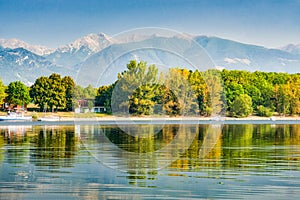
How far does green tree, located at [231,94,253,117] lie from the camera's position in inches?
4236

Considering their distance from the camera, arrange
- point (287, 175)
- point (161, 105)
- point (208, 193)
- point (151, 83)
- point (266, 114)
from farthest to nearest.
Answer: point (266, 114), point (161, 105), point (151, 83), point (287, 175), point (208, 193)

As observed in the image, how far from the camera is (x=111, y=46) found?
128 ft

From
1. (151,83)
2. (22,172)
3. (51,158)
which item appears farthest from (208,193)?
(151,83)

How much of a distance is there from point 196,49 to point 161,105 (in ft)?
129

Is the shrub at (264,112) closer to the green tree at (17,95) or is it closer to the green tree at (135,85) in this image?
the green tree at (17,95)

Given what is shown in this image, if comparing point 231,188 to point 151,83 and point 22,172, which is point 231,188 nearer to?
point 22,172

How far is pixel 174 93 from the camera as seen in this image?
69.4 meters

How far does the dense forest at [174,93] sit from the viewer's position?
64188mm

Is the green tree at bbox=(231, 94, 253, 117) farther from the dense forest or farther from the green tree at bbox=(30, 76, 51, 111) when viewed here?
the green tree at bbox=(30, 76, 51, 111)

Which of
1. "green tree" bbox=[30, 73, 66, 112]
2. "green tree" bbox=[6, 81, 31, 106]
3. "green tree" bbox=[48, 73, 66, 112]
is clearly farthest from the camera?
"green tree" bbox=[6, 81, 31, 106]

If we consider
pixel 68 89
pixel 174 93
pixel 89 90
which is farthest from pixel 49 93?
pixel 89 90

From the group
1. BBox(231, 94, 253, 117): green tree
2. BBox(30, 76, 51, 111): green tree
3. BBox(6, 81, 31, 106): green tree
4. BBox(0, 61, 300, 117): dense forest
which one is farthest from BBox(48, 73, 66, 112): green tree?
BBox(231, 94, 253, 117): green tree

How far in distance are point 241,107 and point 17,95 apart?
38.2 m

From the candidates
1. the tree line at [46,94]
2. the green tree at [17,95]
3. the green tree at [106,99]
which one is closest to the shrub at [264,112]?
the tree line at [46,94]
